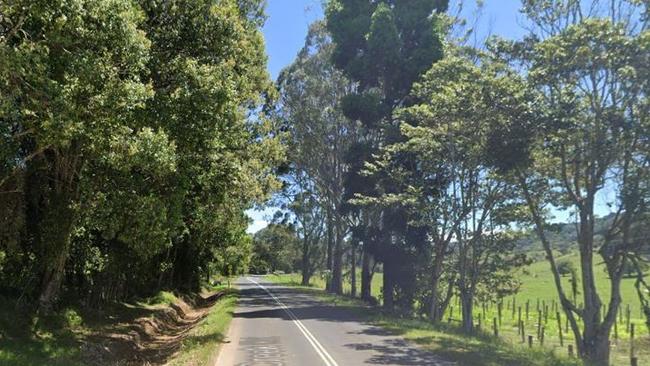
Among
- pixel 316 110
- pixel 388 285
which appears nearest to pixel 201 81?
pixel 388 285

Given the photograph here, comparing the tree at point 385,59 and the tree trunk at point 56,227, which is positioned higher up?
the tree at point 385,59

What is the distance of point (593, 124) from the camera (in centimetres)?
1756

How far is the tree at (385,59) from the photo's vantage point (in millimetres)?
36062

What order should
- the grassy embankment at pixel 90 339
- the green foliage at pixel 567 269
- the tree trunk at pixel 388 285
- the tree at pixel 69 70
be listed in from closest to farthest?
the tree at pixel 69 70 → the grassy embankment at pixel 90 339 → the tree trunk at pixel 388 285 → the green foliage at pixel 567 269

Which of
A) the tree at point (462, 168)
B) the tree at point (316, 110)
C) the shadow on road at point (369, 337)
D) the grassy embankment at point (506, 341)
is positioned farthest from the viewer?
the tree at point (316, 110)

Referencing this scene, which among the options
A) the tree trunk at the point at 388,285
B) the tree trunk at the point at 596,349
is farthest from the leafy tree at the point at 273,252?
the tree trunk at the point at 596,349

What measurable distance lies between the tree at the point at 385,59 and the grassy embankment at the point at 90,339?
15.2m

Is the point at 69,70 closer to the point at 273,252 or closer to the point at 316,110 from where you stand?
the point at 316,110

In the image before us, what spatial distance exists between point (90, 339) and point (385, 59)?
2557 centimetres

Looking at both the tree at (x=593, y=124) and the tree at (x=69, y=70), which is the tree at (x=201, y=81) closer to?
the tree at (x=69, y=70)

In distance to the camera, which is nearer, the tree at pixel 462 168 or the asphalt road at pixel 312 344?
the asphalt road at pixel 312 344

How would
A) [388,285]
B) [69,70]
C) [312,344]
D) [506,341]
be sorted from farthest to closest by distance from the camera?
1. [388,285]
2. [506,341]
3. [312,344]
4. [69,70]

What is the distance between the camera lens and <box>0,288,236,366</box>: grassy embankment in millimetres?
13305

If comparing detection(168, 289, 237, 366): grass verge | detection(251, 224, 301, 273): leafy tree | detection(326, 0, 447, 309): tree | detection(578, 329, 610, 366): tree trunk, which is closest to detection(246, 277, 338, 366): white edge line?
detection(168, 289, 237, 366): grass verge
